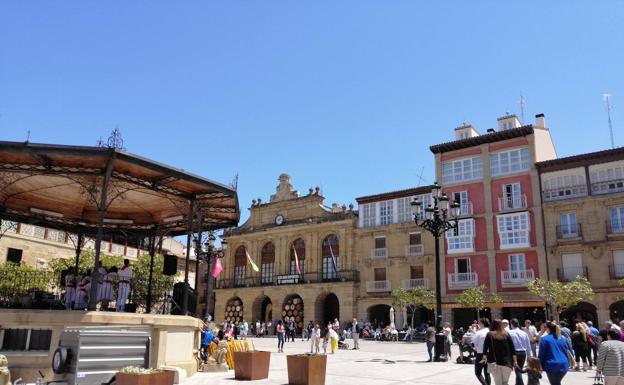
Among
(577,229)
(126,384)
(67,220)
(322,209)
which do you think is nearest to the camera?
(126,384)

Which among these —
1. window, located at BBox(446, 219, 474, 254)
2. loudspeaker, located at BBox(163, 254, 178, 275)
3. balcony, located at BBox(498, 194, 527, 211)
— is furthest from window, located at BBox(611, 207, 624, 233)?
loudspeaker, located at BBox(163, 254, 178, 275)

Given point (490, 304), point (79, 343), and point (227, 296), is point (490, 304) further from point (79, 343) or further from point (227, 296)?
point (79, 343)

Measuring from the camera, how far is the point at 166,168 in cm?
1172

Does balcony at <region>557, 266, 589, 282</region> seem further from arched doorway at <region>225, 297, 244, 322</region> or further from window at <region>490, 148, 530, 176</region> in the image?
arched doorway at <region>225, 297, 244, 322</region>

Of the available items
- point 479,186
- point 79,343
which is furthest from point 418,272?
point 79,343

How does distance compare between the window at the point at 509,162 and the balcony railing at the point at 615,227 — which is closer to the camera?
the balcony railing at the point at 615,227

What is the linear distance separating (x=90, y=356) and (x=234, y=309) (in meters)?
42.7

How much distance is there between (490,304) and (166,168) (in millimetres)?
26990

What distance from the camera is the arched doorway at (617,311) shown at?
30016 millimetres

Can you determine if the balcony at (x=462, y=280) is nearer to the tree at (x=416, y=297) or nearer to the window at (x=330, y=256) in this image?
the tree at (x=416, y=297)

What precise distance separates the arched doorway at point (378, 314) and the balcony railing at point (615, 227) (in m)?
16.7

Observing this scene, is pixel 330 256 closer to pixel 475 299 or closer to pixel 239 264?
pixel 239 264

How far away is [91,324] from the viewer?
10.0 meters

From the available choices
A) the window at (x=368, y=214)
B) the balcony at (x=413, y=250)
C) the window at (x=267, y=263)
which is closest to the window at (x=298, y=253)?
the window at (x=267, y=263)
